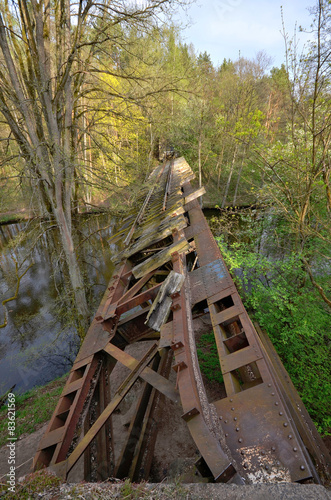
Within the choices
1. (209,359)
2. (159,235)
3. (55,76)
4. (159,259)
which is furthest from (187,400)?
(55,76)

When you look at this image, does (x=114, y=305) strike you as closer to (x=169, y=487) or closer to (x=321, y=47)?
(x=169, y=487)

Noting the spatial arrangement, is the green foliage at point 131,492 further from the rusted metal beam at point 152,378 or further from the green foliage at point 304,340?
the green foliage at point 304,340

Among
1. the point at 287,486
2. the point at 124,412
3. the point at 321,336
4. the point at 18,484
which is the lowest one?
the point at 124,412

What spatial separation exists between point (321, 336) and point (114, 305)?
4756 mm

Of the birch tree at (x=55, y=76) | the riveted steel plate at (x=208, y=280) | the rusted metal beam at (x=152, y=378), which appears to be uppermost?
the birch tree at (x=55, y=76)

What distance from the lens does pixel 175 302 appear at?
2.91 meters

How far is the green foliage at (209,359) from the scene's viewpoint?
→ 554 cm

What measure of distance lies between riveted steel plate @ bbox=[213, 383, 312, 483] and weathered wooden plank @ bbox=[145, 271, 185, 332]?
1067mm

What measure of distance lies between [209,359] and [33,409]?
16.3ft

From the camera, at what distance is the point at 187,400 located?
1923 millimetres

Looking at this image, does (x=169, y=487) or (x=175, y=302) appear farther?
(x=175, y=302)

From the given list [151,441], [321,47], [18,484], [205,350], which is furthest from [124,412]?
[321,47]

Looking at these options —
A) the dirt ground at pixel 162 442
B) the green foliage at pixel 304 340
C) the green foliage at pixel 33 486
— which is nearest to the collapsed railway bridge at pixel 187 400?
the dirt ground at pixel 162 442

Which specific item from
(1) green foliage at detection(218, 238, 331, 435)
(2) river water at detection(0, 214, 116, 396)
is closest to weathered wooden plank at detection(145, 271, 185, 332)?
(1) green foliage at detection(218, 238, 331, 435)
